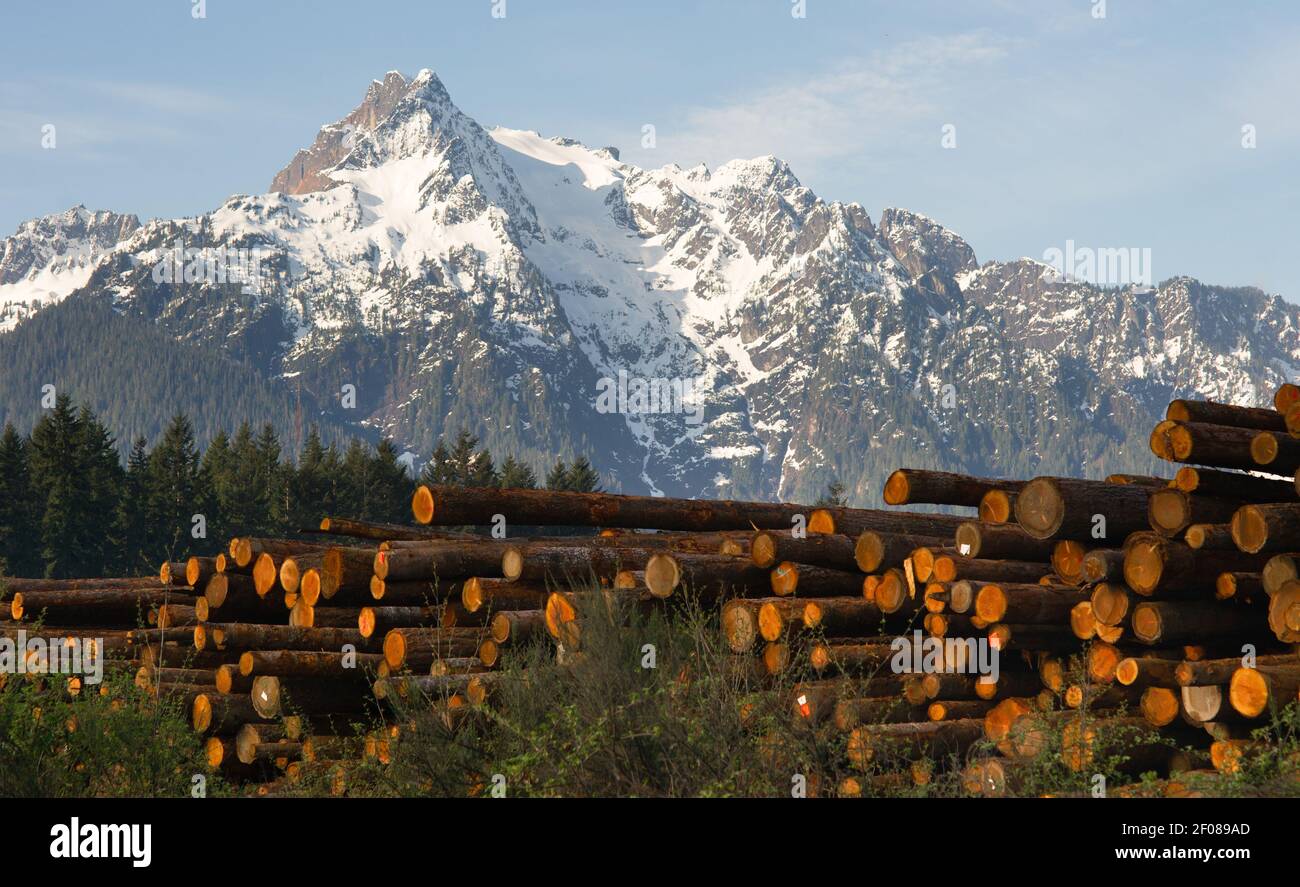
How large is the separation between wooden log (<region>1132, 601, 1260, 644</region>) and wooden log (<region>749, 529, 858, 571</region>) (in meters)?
2.75

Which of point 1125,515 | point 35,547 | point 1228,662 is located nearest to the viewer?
point 1228,662

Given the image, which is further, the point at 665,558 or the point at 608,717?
the point at 665,558

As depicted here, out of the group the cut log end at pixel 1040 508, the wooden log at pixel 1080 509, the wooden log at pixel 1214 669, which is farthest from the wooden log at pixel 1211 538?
the cut log end at pixel 1040 508

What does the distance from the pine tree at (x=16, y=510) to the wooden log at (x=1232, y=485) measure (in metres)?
56.2

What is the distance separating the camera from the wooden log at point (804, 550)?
12367mm

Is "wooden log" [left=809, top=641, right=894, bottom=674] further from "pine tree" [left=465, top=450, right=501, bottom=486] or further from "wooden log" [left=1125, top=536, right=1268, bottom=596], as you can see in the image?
"pine tree" [left=465, top=450, right=501, bottom=486]

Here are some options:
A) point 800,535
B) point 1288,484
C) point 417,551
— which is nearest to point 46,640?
point 417,551

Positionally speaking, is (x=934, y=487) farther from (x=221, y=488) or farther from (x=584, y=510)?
(x=221, y=488)

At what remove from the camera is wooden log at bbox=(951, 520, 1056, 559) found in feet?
38.6

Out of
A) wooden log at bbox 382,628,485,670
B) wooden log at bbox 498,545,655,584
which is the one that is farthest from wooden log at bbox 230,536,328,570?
wooden log at bbox 498,545,655,584
